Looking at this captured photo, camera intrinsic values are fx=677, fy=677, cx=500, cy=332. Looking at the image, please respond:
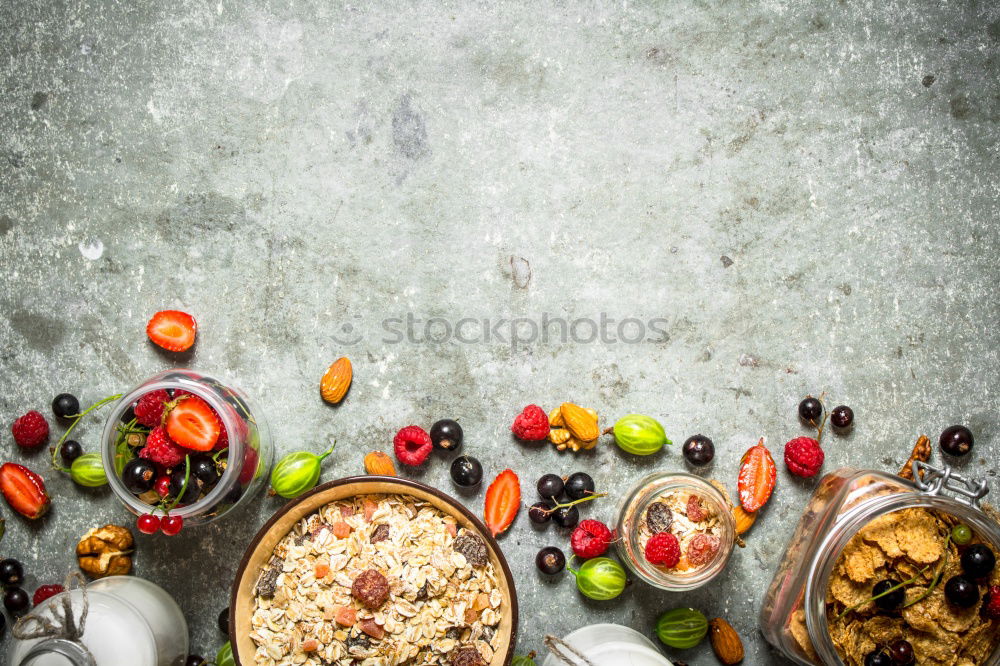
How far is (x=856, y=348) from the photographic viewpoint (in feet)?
5.13

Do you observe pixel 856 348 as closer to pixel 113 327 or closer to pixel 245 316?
pixel 245 316

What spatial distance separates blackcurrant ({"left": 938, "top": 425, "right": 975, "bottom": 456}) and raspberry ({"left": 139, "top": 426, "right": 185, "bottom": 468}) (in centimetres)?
163

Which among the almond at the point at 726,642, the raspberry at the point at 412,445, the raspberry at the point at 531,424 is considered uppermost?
the raspberry at the point at 531,424

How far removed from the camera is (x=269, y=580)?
1.34 metres

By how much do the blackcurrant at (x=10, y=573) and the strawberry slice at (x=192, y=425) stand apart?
1.98 feet

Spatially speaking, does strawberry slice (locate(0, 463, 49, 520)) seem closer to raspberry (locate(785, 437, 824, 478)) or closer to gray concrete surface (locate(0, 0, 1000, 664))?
gray concrete surface (locate(0, 0, 1000, 664))

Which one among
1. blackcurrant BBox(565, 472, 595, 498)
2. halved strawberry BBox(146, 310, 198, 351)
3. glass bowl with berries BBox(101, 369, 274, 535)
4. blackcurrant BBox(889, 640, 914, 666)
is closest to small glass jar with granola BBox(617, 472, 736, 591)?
blackcurrant BBox(565, 472, 595, 498)

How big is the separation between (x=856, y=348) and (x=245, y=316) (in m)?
1.41

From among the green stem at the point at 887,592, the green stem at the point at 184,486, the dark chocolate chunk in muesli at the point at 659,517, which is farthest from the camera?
the dark chocolate chunk in muesli at the point at 659,517

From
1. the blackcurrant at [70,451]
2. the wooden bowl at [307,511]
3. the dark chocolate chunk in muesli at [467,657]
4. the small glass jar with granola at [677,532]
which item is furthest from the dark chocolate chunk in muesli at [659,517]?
the blackcurrant at [70,451]

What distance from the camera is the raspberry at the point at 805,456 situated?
1486 mm

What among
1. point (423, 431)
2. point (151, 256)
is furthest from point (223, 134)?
point (423, 431)

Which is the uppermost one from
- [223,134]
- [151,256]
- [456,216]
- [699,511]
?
[223,134]

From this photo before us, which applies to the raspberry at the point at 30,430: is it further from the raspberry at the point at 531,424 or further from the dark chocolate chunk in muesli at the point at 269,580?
the raspberry at the point at 531,424
